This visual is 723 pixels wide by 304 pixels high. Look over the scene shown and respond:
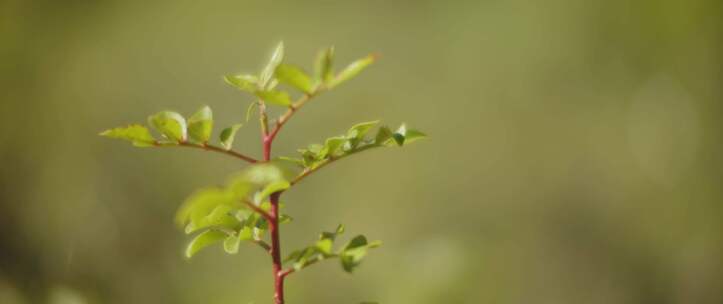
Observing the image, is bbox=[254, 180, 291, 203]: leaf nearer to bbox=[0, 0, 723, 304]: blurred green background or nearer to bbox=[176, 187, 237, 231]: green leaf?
bbox=[176, 187, 237, 231]: green leaf

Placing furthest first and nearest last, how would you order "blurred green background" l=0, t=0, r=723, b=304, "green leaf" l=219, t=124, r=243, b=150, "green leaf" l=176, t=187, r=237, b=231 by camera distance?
"blurred green background" l=0, t=0, r=723, b=304 → "green leaf" l=219, t=124, r=243, b=150 → "green leaf" l=176, t=187, r=237, b=231

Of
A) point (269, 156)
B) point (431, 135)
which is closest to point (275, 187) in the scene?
point (269, 156)

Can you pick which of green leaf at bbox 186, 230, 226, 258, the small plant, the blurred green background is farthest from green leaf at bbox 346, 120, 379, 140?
the blurred green background

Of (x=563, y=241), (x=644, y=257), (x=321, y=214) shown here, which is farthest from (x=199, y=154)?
(x=644, y=257)

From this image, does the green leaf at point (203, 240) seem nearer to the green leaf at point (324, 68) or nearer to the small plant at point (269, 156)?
the small plant at point (269, 156)

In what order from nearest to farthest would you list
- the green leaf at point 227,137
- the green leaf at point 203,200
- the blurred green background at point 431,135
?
the green leaf at point 203,200 < the green leaf at point 227,137 < the blurred green background at point 431,135

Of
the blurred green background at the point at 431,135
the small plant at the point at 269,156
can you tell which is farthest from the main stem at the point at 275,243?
the blurred green background at the point at 431,135

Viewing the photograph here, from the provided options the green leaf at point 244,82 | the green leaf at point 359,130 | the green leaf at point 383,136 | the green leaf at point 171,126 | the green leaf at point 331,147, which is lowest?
the green leaf at point 331,147

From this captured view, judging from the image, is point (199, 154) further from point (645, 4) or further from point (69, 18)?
point (645, 4)
